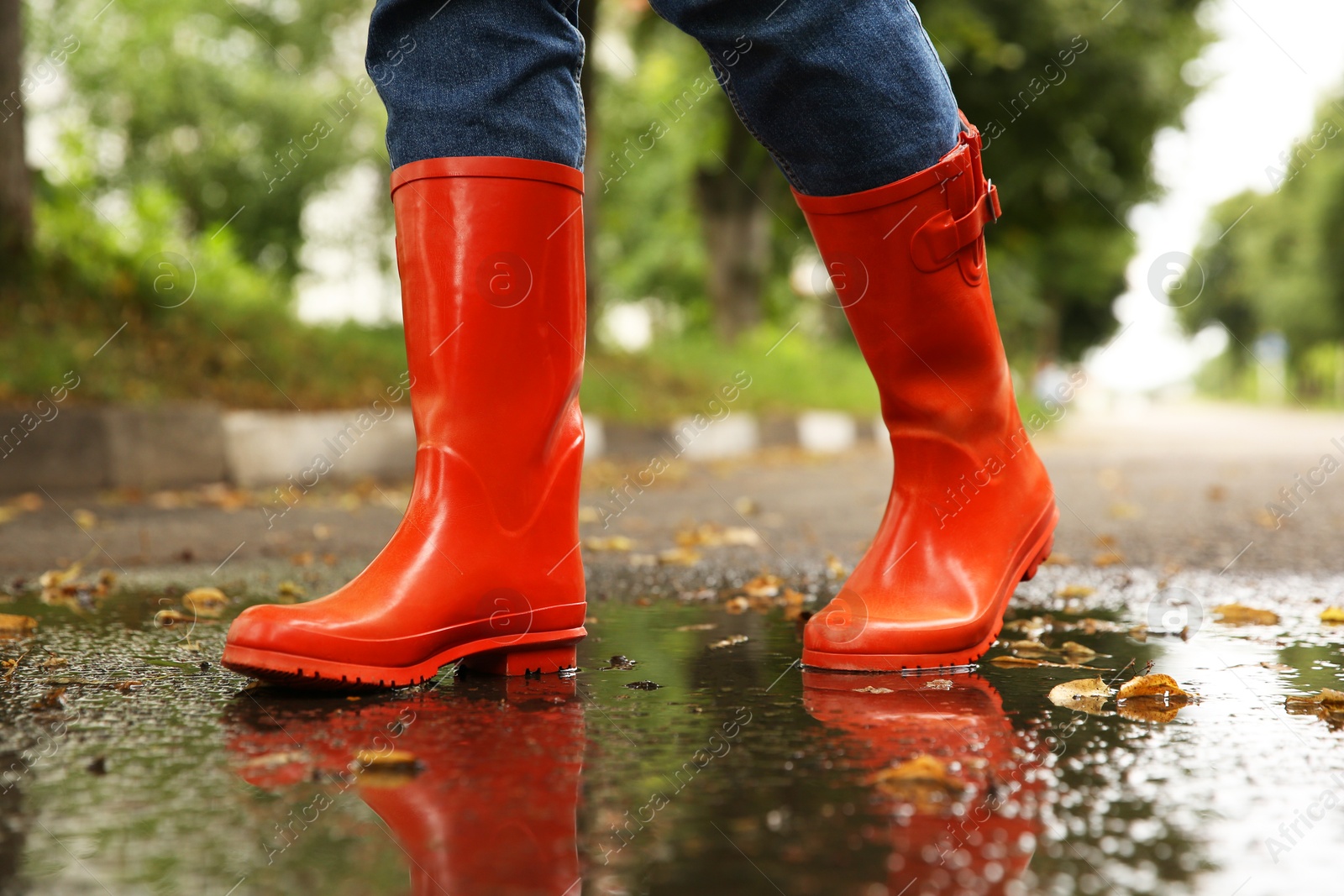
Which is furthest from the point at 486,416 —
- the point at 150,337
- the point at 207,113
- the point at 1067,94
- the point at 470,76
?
the point at 207,113

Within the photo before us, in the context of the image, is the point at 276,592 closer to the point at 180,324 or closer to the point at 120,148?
the point at 180,324

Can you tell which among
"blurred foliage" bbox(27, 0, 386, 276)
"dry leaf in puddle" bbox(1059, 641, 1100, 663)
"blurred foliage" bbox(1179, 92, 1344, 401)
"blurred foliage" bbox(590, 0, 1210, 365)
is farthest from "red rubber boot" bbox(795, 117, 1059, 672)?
"blurred foliage" bbox(1179, 92, 1344, 401)

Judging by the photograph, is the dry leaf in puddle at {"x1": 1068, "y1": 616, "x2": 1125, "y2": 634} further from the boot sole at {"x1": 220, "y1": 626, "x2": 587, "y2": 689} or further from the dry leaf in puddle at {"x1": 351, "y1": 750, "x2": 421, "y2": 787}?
the dry leaf in puddle at {"x1": 351, "y1": 750, "x2": 421, "y2": 787}

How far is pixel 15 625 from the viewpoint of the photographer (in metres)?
1.92

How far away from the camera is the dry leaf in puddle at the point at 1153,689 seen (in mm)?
1396

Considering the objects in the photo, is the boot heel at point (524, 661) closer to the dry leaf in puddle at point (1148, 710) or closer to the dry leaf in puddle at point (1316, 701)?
the dry leaf in puddle at point (1148, 710)

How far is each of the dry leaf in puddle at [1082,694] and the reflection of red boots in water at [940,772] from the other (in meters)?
0.08

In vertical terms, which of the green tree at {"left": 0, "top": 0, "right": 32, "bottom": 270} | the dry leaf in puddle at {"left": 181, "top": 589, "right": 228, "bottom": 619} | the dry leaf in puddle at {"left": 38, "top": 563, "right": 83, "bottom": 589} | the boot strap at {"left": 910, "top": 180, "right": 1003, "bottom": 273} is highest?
the green tree at {"left": 0, "top": 0, "right": 32, "bottom": 270}

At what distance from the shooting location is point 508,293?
1626 mm

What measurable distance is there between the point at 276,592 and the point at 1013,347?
3305 cm

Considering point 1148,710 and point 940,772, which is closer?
point 940,772

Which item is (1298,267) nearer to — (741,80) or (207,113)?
(207,113)

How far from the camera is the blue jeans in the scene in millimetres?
1517

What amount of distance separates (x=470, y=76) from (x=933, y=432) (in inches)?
32.2
